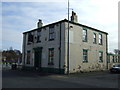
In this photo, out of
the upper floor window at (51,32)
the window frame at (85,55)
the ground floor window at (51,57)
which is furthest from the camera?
the window frame at (85,55)

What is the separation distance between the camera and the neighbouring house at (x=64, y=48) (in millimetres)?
21688

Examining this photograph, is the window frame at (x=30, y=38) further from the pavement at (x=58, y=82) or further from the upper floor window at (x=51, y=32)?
the pavement at (x=58, y=82)

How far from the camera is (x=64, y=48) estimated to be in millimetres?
21062

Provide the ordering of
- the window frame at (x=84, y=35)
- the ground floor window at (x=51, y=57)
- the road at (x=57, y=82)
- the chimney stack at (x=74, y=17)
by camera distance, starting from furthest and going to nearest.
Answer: the window frame at (x=84, y=35) → the chimney stack at (x=74, y=17) → the ground floor window at (x=51, y=57) → the road at (x=57, y=82)

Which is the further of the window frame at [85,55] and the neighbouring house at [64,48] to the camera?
the window frame at [85,55]

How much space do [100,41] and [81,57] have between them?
6656mm

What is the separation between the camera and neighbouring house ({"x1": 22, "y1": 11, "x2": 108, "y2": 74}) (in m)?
21.7

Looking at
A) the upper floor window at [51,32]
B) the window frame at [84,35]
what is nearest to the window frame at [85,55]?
the window frame at [84,35]

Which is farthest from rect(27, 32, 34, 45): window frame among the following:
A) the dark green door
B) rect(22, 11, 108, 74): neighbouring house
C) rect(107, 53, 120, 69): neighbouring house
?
rect(107, 53, 120, 69): neighbouring house

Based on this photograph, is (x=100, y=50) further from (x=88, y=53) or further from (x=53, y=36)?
(x=53, y=36)

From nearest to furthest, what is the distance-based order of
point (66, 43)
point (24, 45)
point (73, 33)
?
point (66, 43), point (73, 33), point (24, 45)

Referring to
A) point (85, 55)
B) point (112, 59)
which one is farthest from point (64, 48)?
point (112, 59)

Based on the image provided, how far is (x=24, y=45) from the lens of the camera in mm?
29734

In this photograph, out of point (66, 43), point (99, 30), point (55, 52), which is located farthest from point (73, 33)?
point (99, 30)
